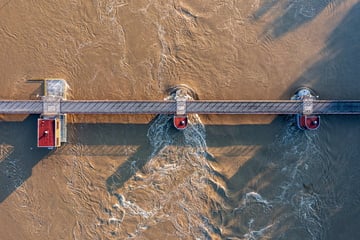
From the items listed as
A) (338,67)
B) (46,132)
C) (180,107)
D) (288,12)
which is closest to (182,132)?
(180,107)

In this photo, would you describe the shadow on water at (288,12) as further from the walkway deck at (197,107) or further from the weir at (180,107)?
the walkway deck at (197,107)

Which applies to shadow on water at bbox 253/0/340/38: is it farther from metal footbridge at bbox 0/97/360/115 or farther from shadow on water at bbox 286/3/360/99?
metal footbridge at bbox 0/97/360/115

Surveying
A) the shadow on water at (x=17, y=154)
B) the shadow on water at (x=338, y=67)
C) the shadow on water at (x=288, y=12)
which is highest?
the shadow on water at (x=288, y=12)

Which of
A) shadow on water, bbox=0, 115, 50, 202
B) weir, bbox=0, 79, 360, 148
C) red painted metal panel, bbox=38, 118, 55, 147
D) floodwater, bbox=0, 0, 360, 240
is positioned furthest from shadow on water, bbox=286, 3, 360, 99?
shadow on water, bbox=0, 115, 50, 202

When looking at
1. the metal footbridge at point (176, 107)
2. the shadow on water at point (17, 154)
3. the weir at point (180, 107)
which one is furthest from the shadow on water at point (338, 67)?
the shadow on water at point (17, 154)

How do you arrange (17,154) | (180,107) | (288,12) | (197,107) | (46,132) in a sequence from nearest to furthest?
(46,132) < (180,107) < (197,107) < (17,154) < (288,12)

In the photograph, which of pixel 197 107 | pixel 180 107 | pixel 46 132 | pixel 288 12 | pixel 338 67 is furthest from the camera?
pixel 288 12

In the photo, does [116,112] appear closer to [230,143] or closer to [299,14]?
[230,143]

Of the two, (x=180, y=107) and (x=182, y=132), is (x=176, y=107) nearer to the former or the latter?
(x=180, y=107)
